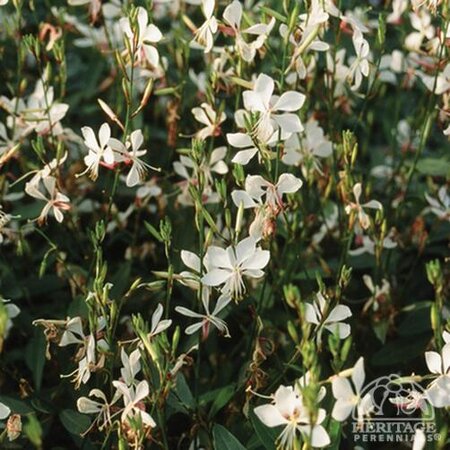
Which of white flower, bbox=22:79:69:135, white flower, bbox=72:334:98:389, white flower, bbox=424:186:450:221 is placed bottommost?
white flower, bbox=424:186:450:221

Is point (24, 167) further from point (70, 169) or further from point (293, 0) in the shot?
point (293, 0)

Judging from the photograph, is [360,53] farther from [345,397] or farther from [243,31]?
[345,397]

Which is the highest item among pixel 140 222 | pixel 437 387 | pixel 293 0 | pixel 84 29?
pixel 293 0

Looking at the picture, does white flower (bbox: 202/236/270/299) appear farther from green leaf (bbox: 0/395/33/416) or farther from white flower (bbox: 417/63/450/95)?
white flower (bbox: 417/63/450/95)

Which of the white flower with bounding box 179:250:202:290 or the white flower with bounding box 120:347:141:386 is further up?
the white flower with bounding box 179:250:202:290

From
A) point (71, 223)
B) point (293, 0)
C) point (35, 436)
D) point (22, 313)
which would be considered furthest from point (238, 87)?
point (35, 436)

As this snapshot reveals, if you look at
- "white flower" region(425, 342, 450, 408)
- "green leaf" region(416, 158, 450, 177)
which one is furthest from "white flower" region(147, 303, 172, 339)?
"green leaf" region(416, 158, 450, 177)

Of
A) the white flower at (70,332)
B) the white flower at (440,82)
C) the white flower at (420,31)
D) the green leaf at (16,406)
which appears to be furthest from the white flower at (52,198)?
the white flower at (420,31)
